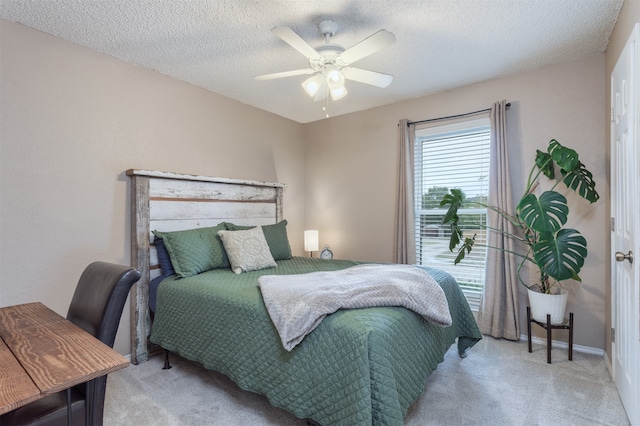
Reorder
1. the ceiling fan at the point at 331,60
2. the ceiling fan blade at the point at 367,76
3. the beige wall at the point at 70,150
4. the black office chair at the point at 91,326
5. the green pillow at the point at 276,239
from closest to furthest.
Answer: the black office chair at the point at 91,326
the ceiling fan at the point at 331,60
the beige wall at the point at 70,150
the ceiling fan blade at the point at 367,76
the green pillow at the point at 276,239

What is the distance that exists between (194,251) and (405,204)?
7.42 ft

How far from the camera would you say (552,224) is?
2479 millimetres

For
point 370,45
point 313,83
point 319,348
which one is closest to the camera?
point 319,348

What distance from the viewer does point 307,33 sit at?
2344 millimetres

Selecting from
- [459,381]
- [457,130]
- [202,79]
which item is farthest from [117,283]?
[457,130]

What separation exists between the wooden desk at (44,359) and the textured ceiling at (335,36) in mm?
1899

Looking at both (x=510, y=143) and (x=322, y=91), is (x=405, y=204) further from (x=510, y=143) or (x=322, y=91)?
(x=322, y=91)

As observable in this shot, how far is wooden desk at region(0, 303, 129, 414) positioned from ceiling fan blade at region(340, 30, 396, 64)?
1.95m

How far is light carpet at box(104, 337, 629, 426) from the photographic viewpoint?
1.84m

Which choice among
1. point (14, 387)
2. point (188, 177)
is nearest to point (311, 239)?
point (188, 177)

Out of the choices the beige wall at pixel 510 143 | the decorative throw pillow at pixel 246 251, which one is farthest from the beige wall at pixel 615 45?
the decorative throw pillow at pixel 246 251

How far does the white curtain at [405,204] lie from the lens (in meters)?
3.60

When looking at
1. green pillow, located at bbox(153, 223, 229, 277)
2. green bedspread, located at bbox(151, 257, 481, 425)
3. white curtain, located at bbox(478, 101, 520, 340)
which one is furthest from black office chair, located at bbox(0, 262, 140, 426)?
white curtain, located at bbox(478, 101, 520, 340)

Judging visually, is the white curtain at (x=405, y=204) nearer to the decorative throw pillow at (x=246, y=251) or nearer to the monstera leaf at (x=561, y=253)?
the monstera leaf at (x=561, y=253)
